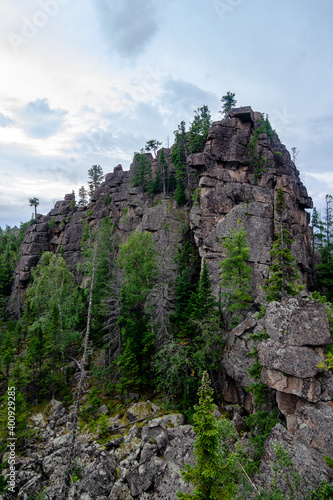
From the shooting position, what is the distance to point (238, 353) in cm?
2152

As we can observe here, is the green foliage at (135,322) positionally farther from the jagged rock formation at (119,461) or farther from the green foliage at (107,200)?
the green foliage at (107,200)

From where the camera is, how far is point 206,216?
35188mm

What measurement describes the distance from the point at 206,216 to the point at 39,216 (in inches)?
2151

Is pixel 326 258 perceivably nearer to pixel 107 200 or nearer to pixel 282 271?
pixel 282 271

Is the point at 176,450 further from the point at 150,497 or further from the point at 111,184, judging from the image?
the point at 111,184

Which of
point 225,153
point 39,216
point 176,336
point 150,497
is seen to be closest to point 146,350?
point 176,336

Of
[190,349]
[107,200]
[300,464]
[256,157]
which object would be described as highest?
[256,157]

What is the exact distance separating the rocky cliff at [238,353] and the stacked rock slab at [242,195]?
0.15 meters

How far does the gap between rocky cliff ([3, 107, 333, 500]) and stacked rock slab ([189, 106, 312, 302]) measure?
151mm

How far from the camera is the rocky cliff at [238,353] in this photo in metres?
12.7

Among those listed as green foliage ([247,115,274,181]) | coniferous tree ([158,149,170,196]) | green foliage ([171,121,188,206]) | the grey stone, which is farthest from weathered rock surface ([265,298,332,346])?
coniferous tree ([158,149,170,196])

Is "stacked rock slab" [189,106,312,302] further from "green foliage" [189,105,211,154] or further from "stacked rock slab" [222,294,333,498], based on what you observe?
"stacked rock slab" [222,294,333,498]

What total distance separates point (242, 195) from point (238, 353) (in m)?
22.6

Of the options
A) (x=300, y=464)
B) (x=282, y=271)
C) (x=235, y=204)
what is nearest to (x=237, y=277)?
(x=282, y=271)
